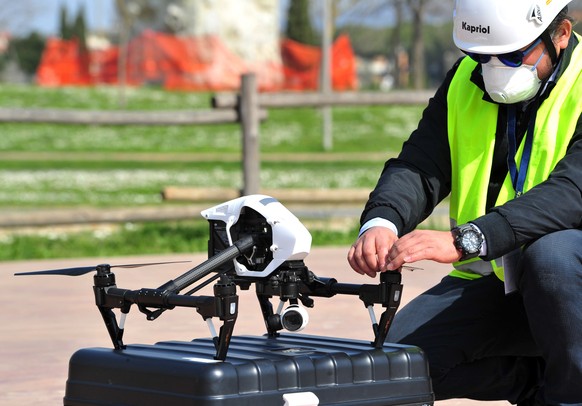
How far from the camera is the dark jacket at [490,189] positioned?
3094 mm

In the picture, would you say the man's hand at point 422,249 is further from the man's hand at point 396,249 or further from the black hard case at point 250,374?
the black hard case at point 250,374

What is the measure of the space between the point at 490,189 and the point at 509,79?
0.36 metres

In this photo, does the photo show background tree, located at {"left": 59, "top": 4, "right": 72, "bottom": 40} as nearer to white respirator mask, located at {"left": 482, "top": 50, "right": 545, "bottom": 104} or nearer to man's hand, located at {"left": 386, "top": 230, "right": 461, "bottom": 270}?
white respirator mask, located at {"left": 482, "top": 50, "right": 545, "bottom": 104}

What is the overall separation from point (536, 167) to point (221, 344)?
1.07 m

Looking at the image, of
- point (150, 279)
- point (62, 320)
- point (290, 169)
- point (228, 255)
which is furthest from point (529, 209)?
point (290, 169)

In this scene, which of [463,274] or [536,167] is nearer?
[536,167]

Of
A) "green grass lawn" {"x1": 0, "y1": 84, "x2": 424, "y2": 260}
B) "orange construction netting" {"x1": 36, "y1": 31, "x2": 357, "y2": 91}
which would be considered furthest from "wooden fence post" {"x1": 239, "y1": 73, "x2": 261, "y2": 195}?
"orange construction netting" {"x1": 36, "y1": 31, "x2": 357, "y2": 91}

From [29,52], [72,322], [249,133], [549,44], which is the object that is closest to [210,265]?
[549,44]

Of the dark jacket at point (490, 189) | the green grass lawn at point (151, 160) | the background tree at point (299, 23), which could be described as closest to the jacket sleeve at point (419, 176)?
the dark jacket at point (490, 189)

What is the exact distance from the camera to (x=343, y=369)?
2832 millimetres

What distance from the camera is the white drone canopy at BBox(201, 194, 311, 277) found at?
113 inches

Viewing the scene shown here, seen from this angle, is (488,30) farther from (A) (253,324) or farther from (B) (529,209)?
(A) (253,324)

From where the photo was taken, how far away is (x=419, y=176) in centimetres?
349

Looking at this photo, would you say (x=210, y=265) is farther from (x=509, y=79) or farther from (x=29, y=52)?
(x=29, y=52)
